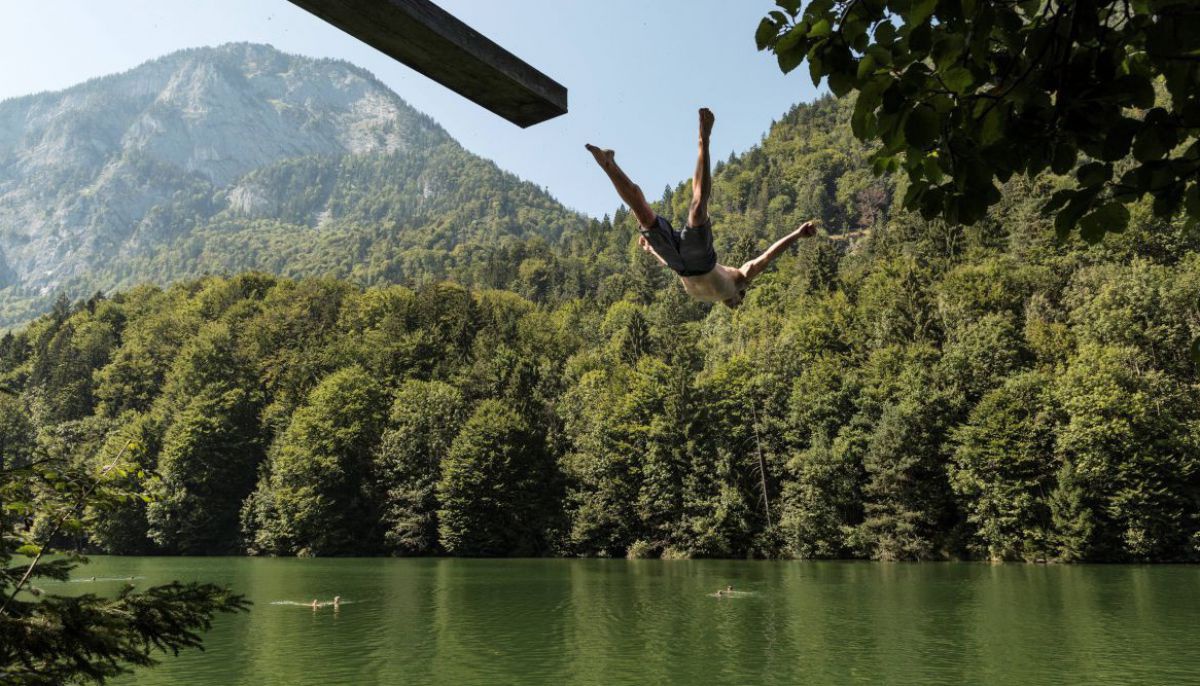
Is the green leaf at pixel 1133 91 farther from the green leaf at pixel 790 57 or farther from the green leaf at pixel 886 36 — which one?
the green leaf at pixel 790 57

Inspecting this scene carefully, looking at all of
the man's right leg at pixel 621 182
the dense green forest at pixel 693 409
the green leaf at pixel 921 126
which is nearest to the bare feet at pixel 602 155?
the man's right leg at pixel 621 182

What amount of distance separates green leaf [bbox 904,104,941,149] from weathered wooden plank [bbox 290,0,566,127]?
92 cm

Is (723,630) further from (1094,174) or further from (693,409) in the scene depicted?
(693,409)

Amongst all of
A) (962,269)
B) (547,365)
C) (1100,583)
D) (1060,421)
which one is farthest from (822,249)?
(1100,583)

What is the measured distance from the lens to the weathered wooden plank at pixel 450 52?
1905 mm

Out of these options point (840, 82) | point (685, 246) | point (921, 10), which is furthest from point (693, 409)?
point (921, 10)

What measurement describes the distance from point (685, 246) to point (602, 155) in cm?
113

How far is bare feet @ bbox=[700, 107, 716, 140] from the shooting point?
3.25m

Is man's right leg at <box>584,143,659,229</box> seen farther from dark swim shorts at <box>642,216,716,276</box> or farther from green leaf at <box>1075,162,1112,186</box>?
green leaf at <box>1075,162,1112,186</box>

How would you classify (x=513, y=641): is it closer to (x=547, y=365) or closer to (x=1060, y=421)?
(x=1060, y=421)

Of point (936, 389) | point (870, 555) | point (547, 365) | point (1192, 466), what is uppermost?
point (547, 365)

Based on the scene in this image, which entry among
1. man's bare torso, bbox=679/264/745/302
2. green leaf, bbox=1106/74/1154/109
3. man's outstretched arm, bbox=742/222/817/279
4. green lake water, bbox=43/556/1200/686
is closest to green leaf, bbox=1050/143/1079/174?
green leaf, bbox=1106/74/1154/109

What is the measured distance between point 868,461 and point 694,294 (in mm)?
50033

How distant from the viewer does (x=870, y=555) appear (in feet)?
170
